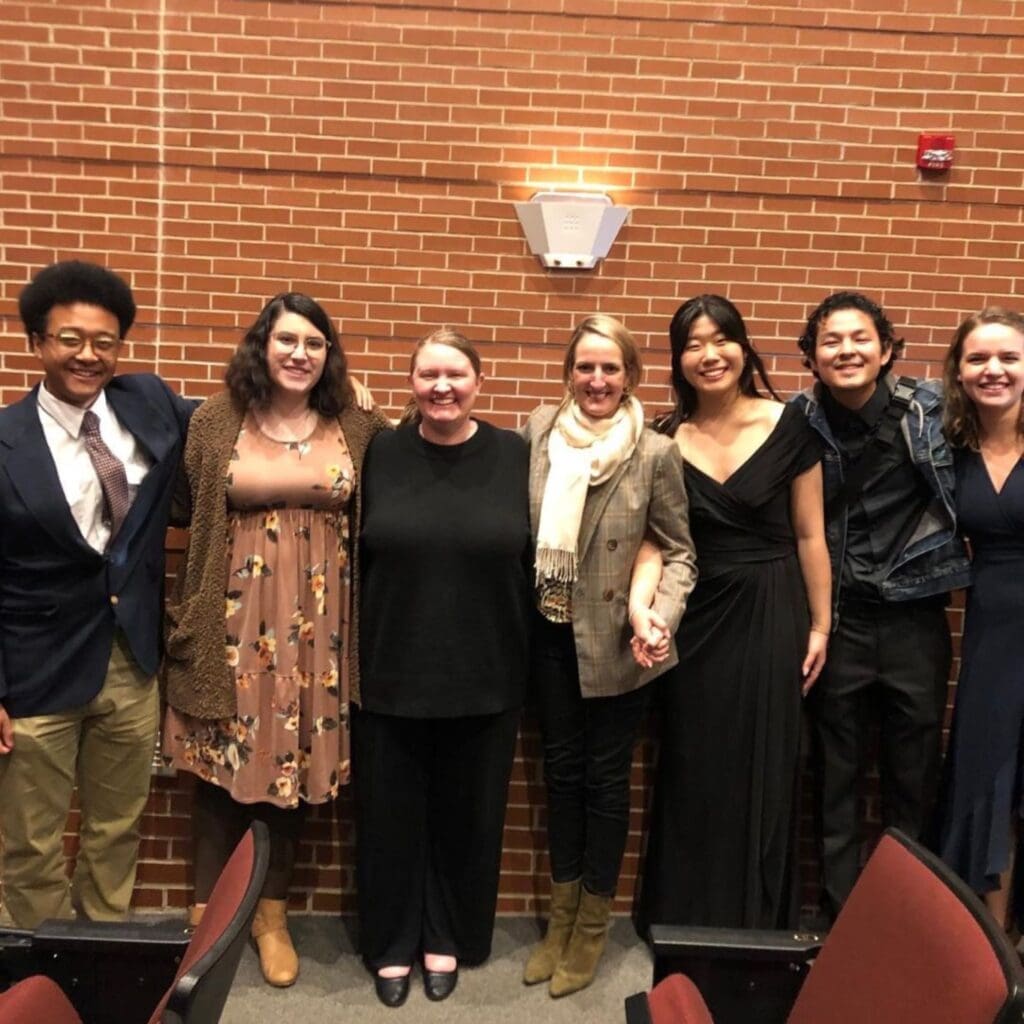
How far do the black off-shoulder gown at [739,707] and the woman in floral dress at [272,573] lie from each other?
93 cm

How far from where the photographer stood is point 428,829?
253 centimetres

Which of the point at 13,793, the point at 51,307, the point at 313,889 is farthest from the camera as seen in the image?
the point at 313,889

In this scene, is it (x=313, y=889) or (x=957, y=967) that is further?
(x=313, y=889)

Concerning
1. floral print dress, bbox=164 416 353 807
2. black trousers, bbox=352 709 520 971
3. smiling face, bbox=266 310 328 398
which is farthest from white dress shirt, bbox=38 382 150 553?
black trousers, bbox=352 709 520 971

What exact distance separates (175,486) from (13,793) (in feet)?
2.78

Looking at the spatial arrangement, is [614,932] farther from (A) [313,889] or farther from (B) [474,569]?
(B) [474,569]

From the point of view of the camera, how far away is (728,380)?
2326 mm

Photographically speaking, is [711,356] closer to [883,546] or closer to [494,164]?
[883,546]

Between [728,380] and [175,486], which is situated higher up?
[728,380]

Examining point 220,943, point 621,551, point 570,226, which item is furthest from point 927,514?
point 220,943

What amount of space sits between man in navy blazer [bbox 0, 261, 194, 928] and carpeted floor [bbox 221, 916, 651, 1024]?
600mm

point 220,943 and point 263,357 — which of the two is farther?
point 263,357

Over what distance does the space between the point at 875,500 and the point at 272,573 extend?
5.35 feet

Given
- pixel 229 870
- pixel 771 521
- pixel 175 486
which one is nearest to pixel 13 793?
pixel 175 486
